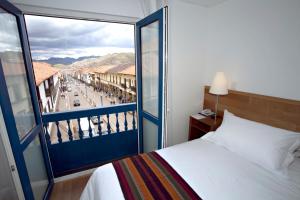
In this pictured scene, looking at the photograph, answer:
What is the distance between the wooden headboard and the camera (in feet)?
5.18

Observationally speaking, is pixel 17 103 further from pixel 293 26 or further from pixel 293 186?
pixel 293 26

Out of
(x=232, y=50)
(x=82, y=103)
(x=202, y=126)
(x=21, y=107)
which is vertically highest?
(x=232, y=50)

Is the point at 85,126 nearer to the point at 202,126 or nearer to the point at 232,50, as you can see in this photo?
the point at 202,126

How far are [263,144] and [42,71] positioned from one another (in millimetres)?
2668

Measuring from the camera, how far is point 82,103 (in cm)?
234

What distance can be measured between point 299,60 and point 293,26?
1.17 ft

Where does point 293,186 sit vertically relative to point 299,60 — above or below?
below

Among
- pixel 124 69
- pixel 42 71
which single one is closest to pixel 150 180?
pixel 124 69

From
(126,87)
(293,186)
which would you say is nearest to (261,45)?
(293,186)

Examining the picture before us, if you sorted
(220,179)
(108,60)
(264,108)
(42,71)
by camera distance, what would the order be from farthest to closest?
(108,60) → (42,71) → (264,108) → (220,179)

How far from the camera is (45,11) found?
5.75ft

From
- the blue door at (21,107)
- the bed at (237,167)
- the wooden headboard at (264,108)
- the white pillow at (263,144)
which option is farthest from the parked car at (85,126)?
the wooden headboard at (264,108)

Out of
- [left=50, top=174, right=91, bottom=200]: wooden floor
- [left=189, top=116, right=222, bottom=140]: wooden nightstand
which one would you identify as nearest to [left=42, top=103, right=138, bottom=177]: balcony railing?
[left=50, top=174, right=91, bottom=200]: wooden floor

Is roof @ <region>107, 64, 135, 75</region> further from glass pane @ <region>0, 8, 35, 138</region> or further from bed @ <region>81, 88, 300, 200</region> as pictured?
bed @ <region>81, 88, 300, 200</region>
